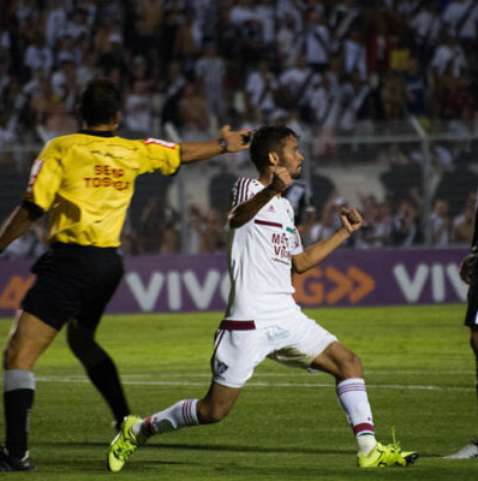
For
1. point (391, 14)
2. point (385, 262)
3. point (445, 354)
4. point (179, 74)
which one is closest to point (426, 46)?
point (391, 14)

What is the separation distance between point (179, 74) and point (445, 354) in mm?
12469

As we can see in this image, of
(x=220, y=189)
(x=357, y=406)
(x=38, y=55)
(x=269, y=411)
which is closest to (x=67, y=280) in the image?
(x=357, y=406)

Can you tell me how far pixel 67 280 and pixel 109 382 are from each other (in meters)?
1.24

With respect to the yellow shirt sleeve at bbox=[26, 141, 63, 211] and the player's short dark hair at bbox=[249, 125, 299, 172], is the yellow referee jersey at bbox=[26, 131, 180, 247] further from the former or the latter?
the player's short dark hair at bbox=[249, 125, 299, 172]

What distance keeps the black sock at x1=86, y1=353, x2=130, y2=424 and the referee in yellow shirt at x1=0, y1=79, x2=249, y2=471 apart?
798mm

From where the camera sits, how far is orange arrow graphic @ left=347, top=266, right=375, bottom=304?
22.6 metres

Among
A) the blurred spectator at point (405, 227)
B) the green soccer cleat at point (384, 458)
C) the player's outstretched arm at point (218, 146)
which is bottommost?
the blurred spectator at point (405, 227)

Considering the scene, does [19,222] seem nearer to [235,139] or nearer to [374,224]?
[235,139]

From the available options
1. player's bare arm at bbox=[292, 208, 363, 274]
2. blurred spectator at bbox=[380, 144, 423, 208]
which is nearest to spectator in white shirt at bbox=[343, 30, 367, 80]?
blurred spectator at bbox=[380, 144, 423, 208]

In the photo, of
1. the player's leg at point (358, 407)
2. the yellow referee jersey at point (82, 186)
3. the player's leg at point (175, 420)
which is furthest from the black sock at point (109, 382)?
the player's leg at point (358, 407)

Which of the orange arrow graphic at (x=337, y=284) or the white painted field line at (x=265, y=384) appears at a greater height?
the white painted field line at (x=265, y=384)

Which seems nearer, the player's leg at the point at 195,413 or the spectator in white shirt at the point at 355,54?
the player's leg at the point at 195,413

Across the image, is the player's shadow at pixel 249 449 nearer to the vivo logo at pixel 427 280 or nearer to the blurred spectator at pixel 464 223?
the vivo logo at pixel 427 280

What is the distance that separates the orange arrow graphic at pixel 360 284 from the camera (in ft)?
74.1
